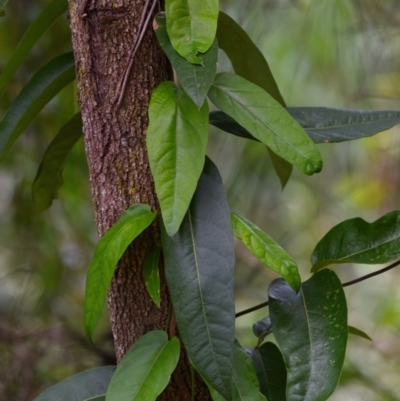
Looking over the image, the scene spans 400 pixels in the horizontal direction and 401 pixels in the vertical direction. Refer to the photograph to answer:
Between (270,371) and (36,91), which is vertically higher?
(36,91)

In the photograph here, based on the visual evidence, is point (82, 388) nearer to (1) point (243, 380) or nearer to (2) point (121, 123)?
(1) point (243, 380)

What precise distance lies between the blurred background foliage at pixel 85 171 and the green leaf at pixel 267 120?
731mm

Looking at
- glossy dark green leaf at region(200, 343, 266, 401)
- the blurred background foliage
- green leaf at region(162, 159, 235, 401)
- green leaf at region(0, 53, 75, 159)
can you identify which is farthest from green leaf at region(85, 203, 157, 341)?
the blurred background foliage

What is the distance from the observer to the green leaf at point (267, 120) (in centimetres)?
57

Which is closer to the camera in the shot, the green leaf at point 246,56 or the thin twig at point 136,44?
the thin twig at point 136,44

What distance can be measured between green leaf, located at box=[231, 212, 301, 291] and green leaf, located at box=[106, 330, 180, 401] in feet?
0.39

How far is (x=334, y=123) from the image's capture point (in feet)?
2.35

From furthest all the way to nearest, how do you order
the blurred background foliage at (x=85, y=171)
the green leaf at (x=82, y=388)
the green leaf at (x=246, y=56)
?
the blurred background foliage at (x=85, y=171) < the green leaf at (x=246, y=56) < the green leaf at (x=82, y=388)

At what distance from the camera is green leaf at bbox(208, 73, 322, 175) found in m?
0.57

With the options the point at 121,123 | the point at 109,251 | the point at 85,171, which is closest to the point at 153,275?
the point at 109,251

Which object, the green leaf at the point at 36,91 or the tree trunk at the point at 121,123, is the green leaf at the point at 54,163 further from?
the tree trunk at the point at 121,123

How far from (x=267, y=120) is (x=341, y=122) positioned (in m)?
0.16

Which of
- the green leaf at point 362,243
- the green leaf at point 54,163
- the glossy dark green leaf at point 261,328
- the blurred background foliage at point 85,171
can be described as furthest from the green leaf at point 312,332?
the blurred background foliage at point 85,171

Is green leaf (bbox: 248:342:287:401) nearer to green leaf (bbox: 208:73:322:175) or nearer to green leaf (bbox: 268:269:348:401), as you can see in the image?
green leaf (bbox: 268:269:348:401)
